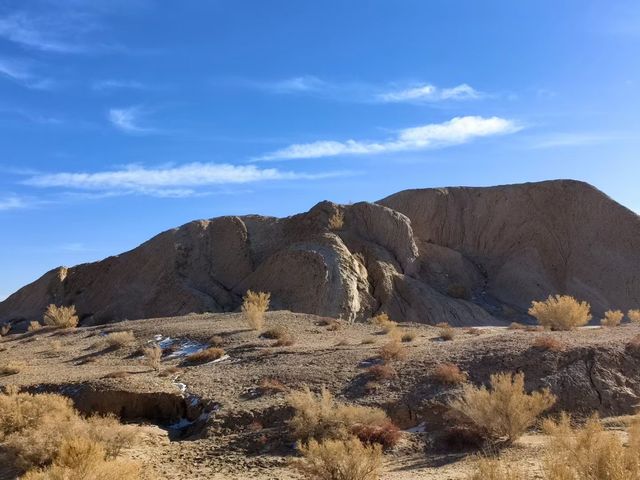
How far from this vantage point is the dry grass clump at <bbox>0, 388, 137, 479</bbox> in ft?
29.4

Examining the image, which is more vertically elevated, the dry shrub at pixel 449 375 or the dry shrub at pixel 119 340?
the dry shrub at pixel 119 340

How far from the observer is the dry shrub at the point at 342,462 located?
8938 millimetres

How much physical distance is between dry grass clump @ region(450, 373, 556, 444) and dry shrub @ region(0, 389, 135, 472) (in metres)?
6.40

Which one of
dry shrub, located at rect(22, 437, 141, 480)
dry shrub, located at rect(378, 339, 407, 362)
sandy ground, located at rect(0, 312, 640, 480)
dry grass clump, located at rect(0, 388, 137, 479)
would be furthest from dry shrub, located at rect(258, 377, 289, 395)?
dry shrub, located at rect(22, 437, 141, 480)

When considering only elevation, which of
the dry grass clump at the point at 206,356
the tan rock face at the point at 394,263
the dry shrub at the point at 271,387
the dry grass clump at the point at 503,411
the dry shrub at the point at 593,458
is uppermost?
the tan rock face at the point at 394,263

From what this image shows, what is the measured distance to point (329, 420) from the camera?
1226 cm

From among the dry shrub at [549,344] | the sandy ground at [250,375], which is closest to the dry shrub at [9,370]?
the sandy ground at [250,375]

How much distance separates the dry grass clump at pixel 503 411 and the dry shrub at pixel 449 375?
2.21 meters

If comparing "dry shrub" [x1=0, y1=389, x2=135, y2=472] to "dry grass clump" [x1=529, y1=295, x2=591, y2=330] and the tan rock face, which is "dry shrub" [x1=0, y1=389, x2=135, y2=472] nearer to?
"dry grass clump" [x1=529, y1=295, x2=591, y2=330]

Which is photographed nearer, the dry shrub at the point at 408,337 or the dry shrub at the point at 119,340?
the dry shrub at the point at 408,337

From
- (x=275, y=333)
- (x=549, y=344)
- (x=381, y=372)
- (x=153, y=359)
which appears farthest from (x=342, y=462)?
(x=275, y=333)

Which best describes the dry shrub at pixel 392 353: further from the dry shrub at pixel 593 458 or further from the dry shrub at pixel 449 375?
the dry shrub at pixel 593 458

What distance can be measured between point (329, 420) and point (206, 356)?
7757mm

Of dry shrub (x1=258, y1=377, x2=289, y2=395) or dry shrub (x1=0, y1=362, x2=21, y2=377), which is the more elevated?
dry shrub (x1=0, y1=362, x2=21, y2=377)
